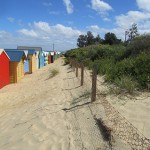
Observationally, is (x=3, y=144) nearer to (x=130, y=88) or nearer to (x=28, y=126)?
(x=28, y=126)

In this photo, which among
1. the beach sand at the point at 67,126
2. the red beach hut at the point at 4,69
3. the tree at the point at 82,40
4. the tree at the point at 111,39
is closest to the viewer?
the beach sand at the point at 67,126

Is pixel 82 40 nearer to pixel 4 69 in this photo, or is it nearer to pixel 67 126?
pixel 4 69

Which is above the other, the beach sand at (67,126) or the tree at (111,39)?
the tree at (111,39)

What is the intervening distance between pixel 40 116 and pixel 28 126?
3.05 feet

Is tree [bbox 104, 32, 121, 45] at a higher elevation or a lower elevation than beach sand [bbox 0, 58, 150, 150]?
higher

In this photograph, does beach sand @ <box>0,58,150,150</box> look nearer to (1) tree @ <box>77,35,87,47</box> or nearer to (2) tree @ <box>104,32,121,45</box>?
(2) tree @ <box>104,32,121,45</box>

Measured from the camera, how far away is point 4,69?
911 inches

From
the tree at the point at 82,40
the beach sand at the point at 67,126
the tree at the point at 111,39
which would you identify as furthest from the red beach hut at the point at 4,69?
the tree at the point at 82,40

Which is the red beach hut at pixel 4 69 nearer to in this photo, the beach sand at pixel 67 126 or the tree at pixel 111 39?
the beach sand at pixel 67 126

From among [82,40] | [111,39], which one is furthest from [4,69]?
[82,40]

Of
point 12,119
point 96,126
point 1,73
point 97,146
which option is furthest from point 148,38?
point 97,146

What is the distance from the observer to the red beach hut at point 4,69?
2217 centimetres

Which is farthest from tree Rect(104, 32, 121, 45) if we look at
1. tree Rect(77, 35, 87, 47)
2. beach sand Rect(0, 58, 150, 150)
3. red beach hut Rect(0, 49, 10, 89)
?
beach sand Rect(0, 58, 150, 150)

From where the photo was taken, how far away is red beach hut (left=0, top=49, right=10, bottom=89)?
22172 millimetres
